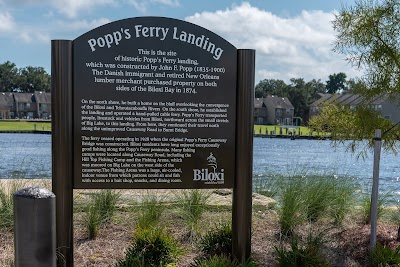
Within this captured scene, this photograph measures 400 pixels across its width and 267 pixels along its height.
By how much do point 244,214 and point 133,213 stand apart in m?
1.93

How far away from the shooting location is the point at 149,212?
6.09m

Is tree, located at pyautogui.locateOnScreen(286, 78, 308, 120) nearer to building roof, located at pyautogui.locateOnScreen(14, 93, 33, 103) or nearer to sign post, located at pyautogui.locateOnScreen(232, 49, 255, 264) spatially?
building roof, located at pyautogui.locateOnScreen(14, 93, 33, 103)

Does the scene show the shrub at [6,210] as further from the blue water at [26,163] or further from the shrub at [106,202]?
the blue water at [26,163]

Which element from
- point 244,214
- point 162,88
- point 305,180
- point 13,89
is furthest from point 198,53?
point 13,89

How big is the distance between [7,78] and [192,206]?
404 ft

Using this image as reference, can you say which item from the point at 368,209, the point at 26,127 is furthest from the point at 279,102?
the point at 368,209

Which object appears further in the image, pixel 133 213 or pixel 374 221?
pixel 133 213

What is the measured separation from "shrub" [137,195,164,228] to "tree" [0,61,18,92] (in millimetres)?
122168

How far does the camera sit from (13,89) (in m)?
122

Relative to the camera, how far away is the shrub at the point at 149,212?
5.87 m

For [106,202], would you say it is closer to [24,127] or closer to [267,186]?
[267,186]

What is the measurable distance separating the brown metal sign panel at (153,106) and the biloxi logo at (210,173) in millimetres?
11

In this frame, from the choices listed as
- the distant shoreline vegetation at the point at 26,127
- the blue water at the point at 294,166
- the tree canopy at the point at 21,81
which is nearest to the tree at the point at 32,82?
the tree canopy at the point at 21,81

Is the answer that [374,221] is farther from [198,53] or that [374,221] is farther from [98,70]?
[98,70]
